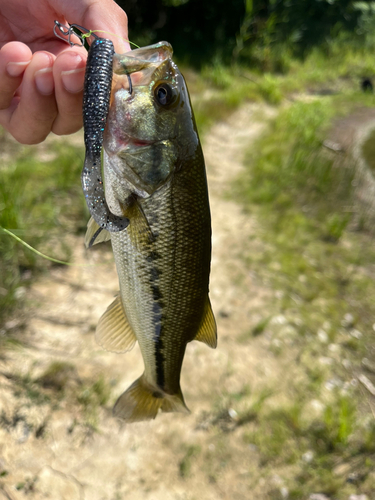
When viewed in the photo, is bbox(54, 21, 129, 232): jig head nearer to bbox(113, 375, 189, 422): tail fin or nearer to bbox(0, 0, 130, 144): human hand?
bbox(0, 0, 130, 144): human hand

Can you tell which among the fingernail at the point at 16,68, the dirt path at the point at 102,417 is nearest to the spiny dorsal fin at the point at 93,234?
the fingernail at the point at 16,68

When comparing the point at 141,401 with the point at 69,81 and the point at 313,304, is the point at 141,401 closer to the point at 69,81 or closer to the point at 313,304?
the point at 69,81

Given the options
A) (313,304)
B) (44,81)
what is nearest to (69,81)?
(44,81)

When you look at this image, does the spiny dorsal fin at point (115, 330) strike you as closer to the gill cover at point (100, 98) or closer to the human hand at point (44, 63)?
the gill cover at point (100, 98)

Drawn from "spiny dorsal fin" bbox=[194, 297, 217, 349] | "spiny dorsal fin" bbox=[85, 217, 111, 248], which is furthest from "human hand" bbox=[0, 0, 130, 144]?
"spiny dorsal fin" bbox=[194, 297, 217, 349]

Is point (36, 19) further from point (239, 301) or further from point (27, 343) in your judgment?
point (239, 301)

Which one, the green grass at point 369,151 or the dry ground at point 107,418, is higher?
the green grass at point 369,151

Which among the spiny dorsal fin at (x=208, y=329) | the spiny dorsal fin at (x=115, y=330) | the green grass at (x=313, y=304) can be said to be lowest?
the green grass at (x=313, y=304)
